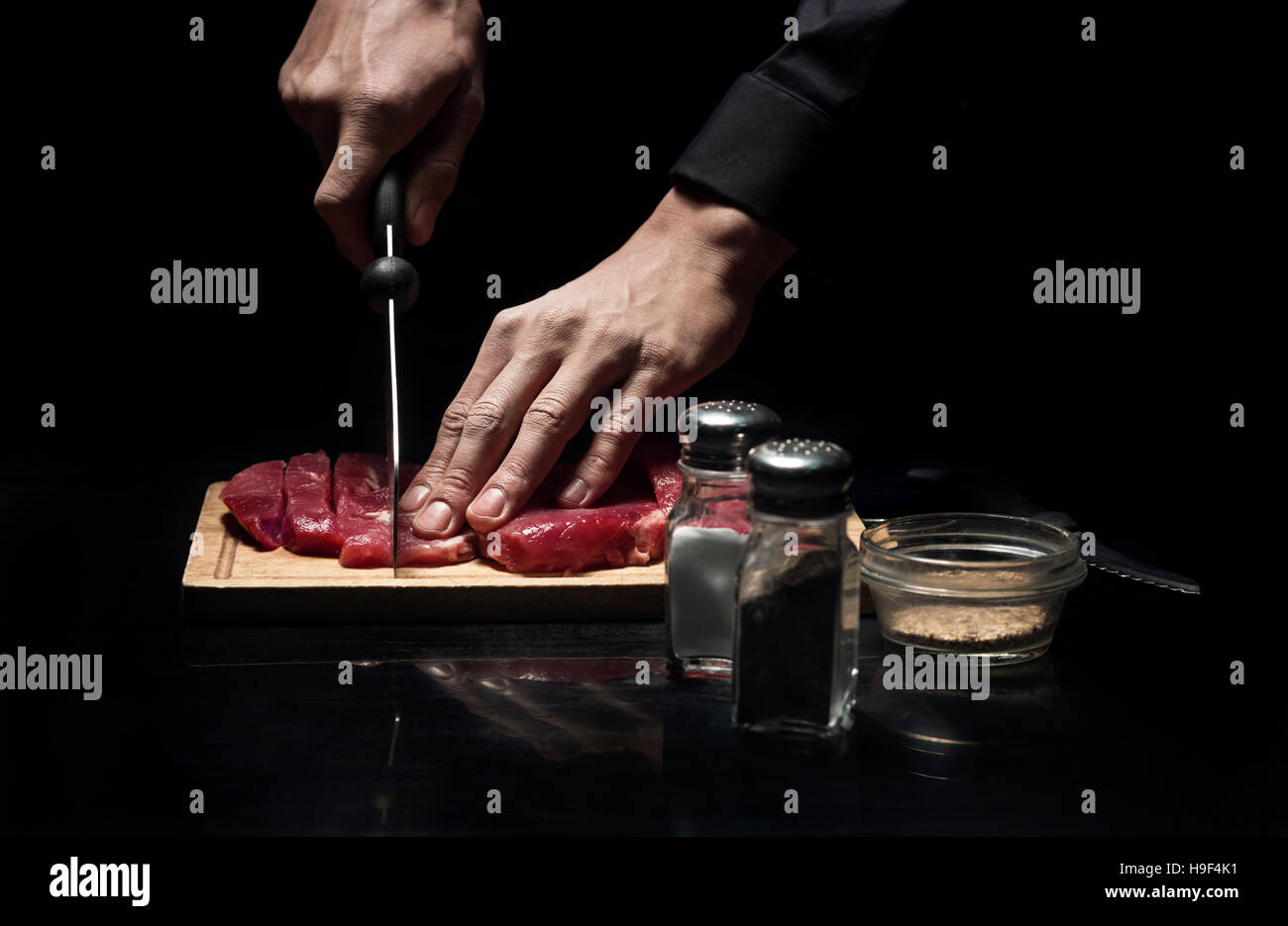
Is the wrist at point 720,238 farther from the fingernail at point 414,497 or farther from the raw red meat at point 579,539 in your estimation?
the fingernail at point 414,497

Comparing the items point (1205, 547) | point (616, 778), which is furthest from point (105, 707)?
point (1205, 547)

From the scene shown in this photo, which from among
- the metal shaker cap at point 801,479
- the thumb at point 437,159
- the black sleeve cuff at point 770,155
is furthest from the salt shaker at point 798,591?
the thumb at point 437,159

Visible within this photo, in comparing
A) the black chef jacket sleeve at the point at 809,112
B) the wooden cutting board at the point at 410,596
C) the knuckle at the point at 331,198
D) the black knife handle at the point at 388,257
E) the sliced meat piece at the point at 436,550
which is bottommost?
the wooden cutting board at the point at 410,596

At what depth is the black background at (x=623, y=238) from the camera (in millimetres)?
2219

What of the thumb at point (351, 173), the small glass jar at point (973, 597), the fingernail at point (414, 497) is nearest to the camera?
the small glass jar at point (973, 597)

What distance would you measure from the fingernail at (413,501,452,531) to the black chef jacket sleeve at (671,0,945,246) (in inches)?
21.7

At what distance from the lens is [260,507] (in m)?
1.68

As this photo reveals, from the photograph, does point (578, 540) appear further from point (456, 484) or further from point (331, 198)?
point (331, 198)

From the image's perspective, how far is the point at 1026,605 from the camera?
135cm

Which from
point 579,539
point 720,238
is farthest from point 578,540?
point 720,238

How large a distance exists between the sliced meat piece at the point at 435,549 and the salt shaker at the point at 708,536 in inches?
13.9

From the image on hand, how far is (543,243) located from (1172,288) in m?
1.07

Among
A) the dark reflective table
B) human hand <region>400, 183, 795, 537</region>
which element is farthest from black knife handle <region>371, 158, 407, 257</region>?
the dark reflective table

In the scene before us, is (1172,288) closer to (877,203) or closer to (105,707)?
(877,203)
